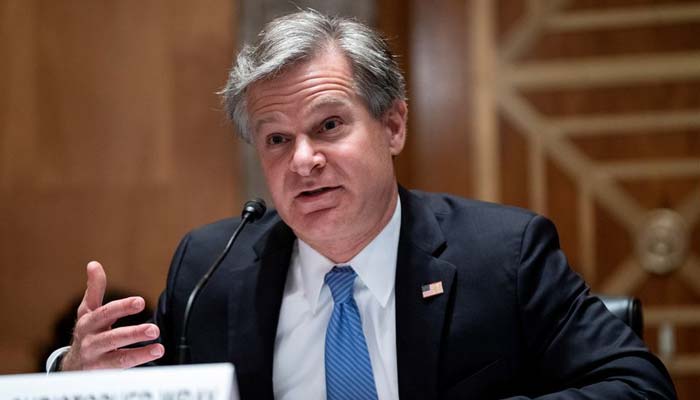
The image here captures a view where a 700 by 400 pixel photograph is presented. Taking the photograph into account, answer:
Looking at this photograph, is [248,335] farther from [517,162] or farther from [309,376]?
[517,162]

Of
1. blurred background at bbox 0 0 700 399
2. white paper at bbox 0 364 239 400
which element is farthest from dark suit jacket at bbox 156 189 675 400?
blurred background at bbox 0 0 700 399

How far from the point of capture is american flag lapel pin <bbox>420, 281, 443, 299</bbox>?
2250mm

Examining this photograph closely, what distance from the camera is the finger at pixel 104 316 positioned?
77.0 inches

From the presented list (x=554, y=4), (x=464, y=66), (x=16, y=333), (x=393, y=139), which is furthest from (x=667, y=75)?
(x=16, y=333)

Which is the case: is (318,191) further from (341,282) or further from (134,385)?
(134,385)

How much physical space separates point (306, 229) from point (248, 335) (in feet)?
0.97

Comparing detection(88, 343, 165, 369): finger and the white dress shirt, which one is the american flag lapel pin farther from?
detection(88, 343, 165, 369): finger

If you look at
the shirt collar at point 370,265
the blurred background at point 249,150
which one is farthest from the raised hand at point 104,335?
the blurred background at point 249,150

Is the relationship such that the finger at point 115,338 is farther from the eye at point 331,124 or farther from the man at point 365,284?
the eye at point 331,124

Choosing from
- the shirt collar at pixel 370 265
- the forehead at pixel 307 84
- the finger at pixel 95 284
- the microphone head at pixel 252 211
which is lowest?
the shirt collar at pixel 370 265

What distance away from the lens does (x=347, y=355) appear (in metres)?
2.22

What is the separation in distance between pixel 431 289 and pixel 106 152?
245cm

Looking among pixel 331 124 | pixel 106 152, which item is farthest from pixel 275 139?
pixel 106 152

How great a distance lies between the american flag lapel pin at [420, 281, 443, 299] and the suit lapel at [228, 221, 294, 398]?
0.37 metres
